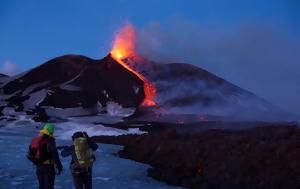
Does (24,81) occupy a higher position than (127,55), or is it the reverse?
(127,55)

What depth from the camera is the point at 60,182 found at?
18281 mm

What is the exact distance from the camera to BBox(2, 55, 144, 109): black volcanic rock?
350ft

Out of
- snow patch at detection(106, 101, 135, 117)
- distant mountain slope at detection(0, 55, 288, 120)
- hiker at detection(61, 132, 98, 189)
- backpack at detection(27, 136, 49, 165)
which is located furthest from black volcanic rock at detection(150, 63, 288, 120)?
backpack at detection(27, 136, 49, 165)

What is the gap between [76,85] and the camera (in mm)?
117250

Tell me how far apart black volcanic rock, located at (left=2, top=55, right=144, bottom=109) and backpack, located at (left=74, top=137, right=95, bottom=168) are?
91.0 metres

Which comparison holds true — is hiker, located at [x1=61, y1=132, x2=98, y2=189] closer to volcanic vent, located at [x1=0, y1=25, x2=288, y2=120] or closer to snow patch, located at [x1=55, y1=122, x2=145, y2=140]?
snow patch, located at [x1=55, y1=122, x2=145, y2=140]

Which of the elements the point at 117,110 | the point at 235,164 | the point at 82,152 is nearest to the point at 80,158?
the point at 82,152

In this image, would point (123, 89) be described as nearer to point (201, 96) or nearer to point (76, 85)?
point (76, 85)

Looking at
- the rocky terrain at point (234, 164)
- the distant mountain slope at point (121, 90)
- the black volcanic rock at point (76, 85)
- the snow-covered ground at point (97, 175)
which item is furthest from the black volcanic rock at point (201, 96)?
the rocky terrain at point (234, 164)

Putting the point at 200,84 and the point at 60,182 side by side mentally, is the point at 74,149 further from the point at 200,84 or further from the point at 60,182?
the point at 200,84

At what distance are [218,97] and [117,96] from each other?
3193cm

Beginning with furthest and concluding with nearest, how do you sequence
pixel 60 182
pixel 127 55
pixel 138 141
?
1. pixel 127 55
2. pixel 138 141
3. pixel 60 182

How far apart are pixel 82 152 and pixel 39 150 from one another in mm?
1117

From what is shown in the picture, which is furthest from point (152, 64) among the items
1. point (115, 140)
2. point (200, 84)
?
point (115, 140)
